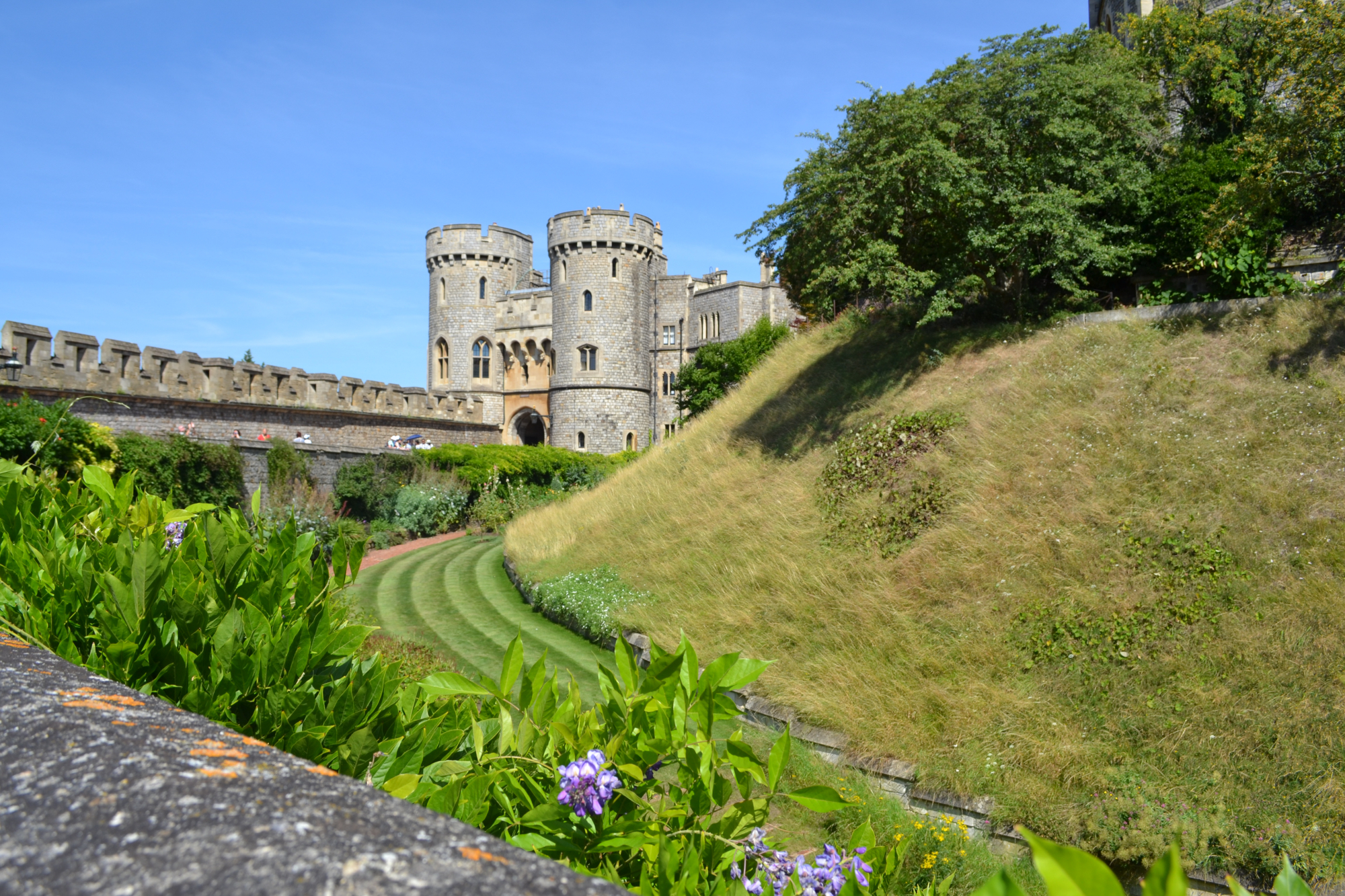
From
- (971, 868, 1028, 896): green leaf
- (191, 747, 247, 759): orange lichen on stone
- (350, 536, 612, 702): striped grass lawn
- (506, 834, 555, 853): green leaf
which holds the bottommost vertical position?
(350, 536, 612, 702): striped grass lawn

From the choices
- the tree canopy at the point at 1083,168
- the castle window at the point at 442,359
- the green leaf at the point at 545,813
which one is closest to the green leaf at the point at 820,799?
the green leaf at the point at 545,813

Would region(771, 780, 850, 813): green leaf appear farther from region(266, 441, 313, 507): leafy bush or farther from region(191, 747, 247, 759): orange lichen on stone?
region(266, 441, 313, 507): leafy bush

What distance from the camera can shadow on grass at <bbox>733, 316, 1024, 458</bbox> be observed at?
1474 centimetres

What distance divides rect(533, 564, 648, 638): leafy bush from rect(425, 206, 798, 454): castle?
29.7 metres

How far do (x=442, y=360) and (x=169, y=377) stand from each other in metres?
26.4

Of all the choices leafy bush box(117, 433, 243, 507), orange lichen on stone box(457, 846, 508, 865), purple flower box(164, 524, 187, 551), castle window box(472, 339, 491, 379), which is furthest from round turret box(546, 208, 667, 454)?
orange lichen on stone box(457, 846, 508, 865)

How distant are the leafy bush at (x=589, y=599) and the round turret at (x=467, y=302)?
34.5 metres

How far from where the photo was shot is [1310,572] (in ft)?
24.8

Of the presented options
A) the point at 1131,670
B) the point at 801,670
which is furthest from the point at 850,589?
the point at 1131,670

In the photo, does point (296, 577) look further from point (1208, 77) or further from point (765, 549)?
point (1208, 77)

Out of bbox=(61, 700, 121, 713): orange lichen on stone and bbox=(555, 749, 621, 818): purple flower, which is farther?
bbox=(555, 749, 621, 818): purple flower

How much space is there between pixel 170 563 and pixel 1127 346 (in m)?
13.2

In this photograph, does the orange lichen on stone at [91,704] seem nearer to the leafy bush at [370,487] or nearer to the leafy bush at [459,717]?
the leafy bush at [459,717]

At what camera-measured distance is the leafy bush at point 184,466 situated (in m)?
16.7
